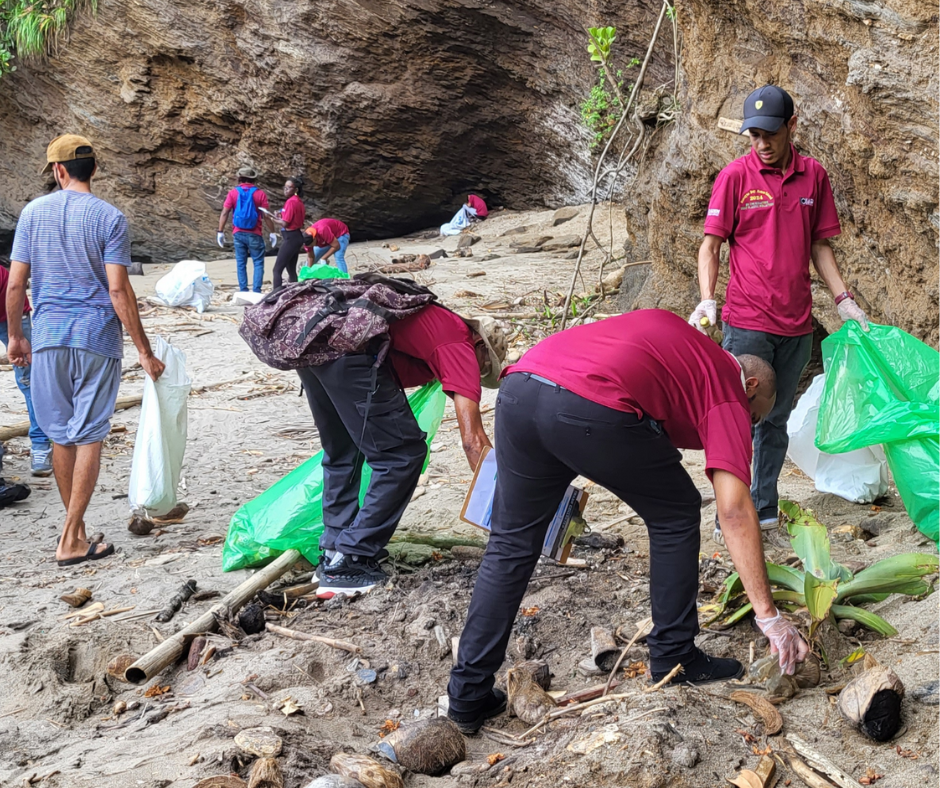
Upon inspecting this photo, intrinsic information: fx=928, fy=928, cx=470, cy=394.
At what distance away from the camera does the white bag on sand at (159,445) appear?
4707 millimetres

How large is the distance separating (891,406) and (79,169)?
3.89 meters

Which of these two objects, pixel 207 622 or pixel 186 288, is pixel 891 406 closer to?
pixel 207 622

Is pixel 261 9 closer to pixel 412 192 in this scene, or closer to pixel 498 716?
pixel 412 192

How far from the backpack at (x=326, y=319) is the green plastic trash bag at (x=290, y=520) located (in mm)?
580

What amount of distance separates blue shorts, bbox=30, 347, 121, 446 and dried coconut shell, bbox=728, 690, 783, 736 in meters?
3.24

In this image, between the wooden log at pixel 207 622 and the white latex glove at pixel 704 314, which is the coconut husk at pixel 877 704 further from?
the wooden log at pixel 207 622

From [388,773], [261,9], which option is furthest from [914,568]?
[261,9]

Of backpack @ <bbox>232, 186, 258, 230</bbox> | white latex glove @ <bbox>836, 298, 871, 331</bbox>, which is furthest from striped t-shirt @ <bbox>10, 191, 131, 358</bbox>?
backpack @ <bbox>232, 186, 258, 230</bbox>

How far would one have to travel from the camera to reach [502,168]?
1648 centimetres

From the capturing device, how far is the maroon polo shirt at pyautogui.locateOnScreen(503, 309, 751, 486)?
2.51m

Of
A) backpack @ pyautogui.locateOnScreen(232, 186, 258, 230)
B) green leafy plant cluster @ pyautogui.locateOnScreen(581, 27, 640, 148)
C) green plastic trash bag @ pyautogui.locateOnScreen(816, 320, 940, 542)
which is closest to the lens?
green plastic trash bag @ pyautogui.locateOnScreen(816, 320, 940, 542)

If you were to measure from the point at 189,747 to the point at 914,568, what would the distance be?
95.8 inches

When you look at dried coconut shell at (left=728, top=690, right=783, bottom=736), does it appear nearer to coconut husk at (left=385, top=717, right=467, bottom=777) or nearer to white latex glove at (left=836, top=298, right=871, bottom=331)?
coconut husk at (left=385, top=717, right=467, bottom=777)

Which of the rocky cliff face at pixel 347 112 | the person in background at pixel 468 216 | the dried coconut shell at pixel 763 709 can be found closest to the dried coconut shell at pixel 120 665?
the dried coconut shell at pixel 763 709
